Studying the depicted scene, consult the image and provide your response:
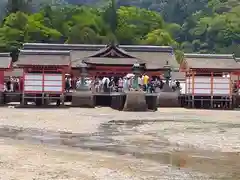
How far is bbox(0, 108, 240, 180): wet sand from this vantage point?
9945 mm

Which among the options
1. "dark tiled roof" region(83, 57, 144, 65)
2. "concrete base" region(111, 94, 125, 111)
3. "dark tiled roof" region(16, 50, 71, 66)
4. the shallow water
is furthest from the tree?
the shallow water

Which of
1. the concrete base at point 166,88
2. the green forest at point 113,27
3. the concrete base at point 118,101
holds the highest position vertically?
the green forest at point 113,27

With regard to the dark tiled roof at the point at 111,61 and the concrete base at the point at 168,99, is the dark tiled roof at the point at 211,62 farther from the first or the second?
the dark tiled roof at the point at 111,61

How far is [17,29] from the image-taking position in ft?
217

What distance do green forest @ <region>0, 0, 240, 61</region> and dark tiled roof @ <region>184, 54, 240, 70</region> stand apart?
73.2 feet

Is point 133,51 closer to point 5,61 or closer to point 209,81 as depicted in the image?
point 5,61

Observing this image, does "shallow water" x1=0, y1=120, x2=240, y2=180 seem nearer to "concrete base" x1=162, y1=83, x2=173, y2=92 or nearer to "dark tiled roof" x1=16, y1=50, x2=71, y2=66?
"dark tiled roof" x1=16, y1=50, x2=71, y2=66

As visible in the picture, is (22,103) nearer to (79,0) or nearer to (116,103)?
(116,103)

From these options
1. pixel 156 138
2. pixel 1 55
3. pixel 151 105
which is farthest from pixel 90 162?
pixel 1 55

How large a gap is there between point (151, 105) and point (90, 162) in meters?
20.5

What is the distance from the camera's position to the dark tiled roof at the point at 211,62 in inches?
1361

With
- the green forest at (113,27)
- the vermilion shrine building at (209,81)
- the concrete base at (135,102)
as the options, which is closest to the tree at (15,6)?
the green forest at (113,27)

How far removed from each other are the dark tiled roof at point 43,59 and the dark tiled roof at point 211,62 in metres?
8.39

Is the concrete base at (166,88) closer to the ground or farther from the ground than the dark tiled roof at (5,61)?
closer to the ground
